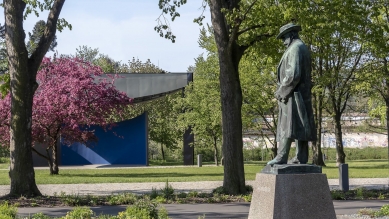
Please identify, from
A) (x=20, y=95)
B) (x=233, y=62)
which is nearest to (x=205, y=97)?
(x=233, y=62)

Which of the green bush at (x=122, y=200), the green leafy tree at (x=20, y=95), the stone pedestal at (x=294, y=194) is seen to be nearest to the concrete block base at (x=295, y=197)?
the stone pedestal at (x=294, y=194)

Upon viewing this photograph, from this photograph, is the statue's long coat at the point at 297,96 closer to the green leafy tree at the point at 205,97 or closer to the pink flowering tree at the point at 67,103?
the pink flowering tree at the point at 67,103

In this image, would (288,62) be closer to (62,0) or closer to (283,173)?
(283,173)

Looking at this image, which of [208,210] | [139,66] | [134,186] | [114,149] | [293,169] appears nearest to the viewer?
[293,169]

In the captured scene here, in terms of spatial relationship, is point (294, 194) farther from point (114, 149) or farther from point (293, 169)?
point (114, 149)

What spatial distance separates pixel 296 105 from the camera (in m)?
9.16

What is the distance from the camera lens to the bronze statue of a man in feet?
29.9

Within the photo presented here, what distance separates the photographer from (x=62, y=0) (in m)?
16.5

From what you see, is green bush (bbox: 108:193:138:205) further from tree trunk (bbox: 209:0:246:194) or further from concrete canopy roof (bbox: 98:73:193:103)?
concrete canopy roof (bbox: 98:73:193:103)

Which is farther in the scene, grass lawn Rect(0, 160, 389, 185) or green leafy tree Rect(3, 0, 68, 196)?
grass lawn Rect(0, 160, 389, 185)

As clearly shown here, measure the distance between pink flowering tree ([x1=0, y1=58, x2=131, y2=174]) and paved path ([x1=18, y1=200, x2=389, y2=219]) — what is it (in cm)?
1336

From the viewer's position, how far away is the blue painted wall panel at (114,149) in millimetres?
41531

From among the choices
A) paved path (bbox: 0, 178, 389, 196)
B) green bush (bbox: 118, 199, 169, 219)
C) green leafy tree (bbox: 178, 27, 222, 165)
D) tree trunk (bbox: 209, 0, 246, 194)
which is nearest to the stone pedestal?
green bush (bbox: 118, 199, 169, 219)

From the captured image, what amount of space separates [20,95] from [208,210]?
621 centimetres
